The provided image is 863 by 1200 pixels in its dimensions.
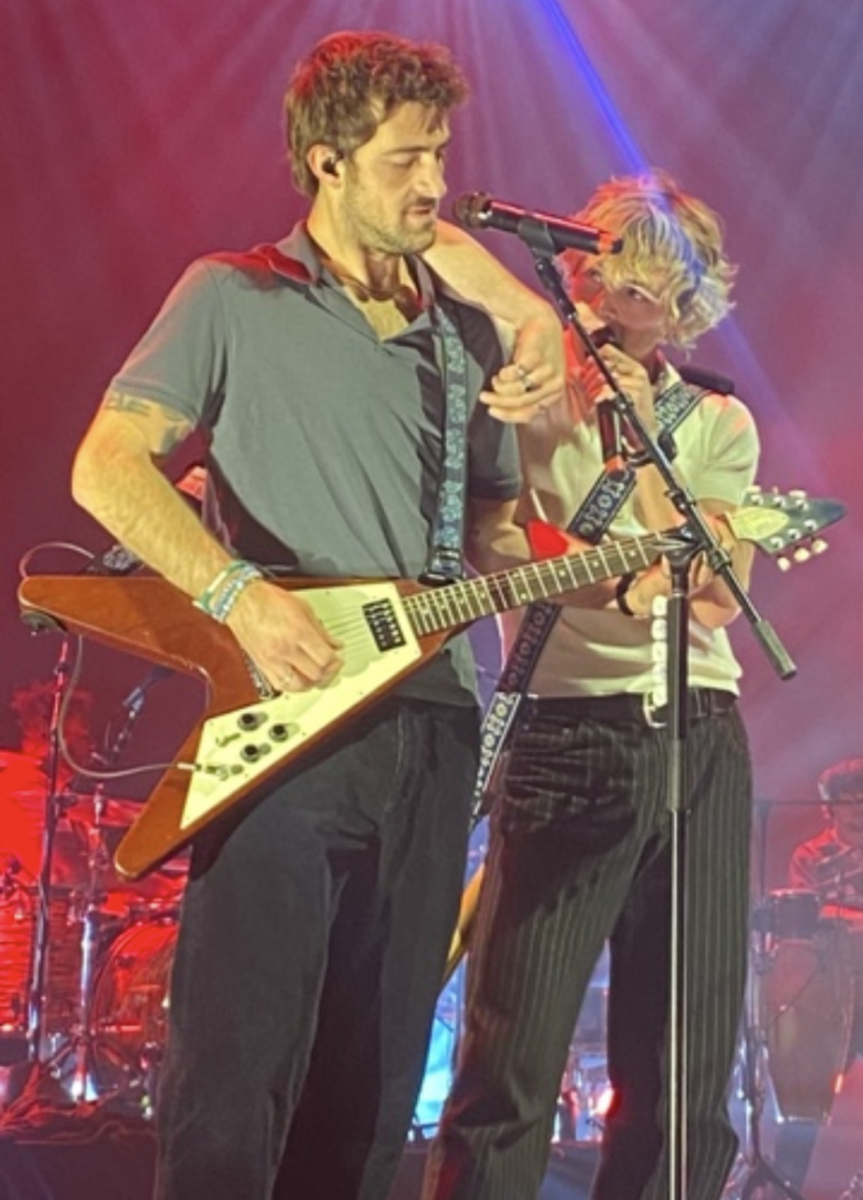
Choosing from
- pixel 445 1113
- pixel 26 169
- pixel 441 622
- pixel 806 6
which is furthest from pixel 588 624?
pixel 806 6

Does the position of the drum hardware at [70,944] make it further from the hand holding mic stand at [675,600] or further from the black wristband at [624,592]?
the hand holding mic stand at [675,600]

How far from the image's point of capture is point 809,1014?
6.14 m

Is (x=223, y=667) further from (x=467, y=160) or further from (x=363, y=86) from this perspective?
(x=467, y=160)

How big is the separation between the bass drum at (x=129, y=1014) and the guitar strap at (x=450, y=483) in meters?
3.87

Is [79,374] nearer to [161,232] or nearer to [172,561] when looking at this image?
[161,232]

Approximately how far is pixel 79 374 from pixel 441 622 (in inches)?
198

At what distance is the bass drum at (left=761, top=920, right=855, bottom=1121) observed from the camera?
611cm

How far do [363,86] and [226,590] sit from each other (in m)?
0.89

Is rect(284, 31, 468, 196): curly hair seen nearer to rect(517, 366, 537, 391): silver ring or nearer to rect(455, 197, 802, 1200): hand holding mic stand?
rect(455, 197, 802, 1200): hand holding mic stand

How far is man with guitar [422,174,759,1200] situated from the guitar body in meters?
0.61

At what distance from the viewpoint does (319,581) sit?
250 centimetres

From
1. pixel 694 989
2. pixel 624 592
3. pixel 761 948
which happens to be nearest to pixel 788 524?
pixel 624 592

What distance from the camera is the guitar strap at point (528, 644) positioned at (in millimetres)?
3117

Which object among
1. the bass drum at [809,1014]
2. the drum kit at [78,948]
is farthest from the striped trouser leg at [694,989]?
the bass drum at [809,1014]
